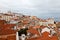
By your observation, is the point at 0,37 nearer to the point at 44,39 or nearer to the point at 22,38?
the point at 22,38

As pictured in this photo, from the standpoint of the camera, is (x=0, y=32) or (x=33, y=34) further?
(x=33, y=34)

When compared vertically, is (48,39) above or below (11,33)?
below

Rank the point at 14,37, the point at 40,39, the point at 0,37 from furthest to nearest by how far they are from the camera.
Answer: the point at 40,39
the point at 14,37
the point at 0,37

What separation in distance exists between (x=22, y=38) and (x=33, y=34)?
508cm

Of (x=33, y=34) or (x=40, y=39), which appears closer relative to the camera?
(x=40, y=39)

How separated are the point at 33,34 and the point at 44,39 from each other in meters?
5.04

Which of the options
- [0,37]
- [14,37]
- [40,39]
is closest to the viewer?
[0,37]

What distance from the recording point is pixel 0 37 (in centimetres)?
1630

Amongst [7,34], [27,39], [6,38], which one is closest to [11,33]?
[7,34]

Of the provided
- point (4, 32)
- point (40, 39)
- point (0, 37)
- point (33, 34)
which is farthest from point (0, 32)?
point (33, 34)

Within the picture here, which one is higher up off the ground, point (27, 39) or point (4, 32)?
point (4, 32)

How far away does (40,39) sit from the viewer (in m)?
20.8

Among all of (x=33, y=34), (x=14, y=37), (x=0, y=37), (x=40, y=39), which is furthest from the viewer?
(x=33, y=34)

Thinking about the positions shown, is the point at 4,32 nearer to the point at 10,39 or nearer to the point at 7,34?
the point at 7,34
